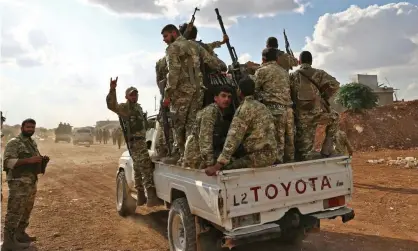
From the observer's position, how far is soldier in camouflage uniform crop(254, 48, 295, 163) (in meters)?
5.40

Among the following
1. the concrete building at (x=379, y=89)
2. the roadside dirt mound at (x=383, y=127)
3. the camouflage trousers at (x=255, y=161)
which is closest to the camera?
the camouflage trousers at (x=255, y=161)

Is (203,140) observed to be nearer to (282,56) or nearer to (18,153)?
(282,56)

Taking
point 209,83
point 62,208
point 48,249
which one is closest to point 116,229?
point 48,249

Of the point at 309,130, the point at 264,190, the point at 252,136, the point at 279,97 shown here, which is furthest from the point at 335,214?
the point at 279,97

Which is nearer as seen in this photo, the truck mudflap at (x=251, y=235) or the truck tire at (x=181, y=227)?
the truck mudflap at (x=251, y=235)

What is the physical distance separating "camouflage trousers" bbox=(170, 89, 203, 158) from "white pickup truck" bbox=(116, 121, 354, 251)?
738mm

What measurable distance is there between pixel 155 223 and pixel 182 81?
296 cm

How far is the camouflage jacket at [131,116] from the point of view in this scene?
23.7 feet

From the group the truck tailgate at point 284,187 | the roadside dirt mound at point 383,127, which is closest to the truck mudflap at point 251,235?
the truck tailgate at point 284,187

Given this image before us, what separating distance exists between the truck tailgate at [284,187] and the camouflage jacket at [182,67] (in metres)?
2.22

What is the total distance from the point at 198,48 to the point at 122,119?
2.15m

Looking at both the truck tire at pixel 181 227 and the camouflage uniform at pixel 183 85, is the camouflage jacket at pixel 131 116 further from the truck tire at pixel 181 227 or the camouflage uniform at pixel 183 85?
the truck tire at pixel 181 227

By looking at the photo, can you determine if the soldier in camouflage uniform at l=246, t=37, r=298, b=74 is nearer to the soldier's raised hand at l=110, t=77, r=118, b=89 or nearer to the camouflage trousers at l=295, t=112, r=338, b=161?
the camouflage trousers at l=295, t=112, r=338, b=161

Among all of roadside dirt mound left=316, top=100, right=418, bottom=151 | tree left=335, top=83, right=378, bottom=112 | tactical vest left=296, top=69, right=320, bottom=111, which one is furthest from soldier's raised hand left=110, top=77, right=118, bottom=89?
tree left=335, top=83, right=378, bottom=112
